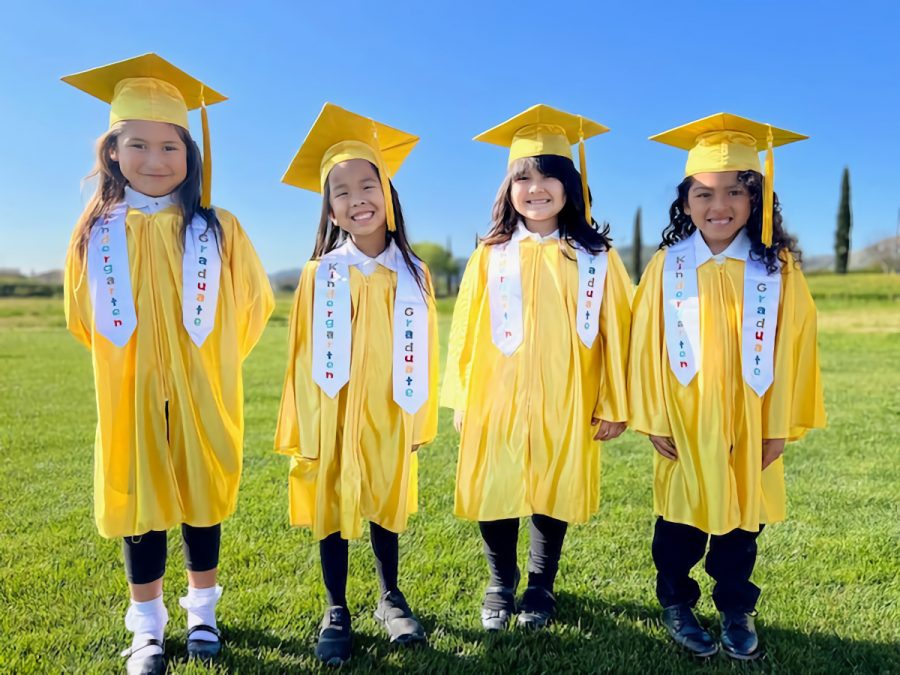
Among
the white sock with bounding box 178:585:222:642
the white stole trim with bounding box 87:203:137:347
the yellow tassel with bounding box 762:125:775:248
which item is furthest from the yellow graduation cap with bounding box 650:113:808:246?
the white sock with bounding box 178:585:222:642

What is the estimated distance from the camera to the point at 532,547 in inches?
109

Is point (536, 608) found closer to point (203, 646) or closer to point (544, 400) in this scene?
point (544, 400)

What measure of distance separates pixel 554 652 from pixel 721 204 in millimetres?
1858

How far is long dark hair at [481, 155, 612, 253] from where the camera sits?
2609mm

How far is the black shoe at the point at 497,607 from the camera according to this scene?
2.66 meters

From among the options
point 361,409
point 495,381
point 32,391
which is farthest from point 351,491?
point 32,391

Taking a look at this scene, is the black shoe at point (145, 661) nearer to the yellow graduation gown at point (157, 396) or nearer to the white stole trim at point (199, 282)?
the yellow graduation gown at point (157, 396)

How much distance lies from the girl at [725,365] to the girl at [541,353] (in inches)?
6.1

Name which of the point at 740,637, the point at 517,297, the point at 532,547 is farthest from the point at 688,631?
the point at 517,297

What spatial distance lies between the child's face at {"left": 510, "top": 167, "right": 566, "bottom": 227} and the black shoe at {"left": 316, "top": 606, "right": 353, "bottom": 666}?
1.78m

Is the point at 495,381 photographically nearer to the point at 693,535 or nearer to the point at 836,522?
the point at 693,535

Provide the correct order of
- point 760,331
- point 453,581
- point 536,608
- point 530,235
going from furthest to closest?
point 453,581
point 536,608
point 530,235
point 760,331

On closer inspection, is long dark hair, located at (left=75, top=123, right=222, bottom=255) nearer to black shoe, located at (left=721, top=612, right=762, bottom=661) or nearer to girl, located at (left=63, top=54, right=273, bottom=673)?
girl, located at (left=63, top=54, right=273, bottom=673)

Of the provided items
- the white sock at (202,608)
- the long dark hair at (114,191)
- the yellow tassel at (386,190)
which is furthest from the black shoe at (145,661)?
the yellow tassel at (386,190)
